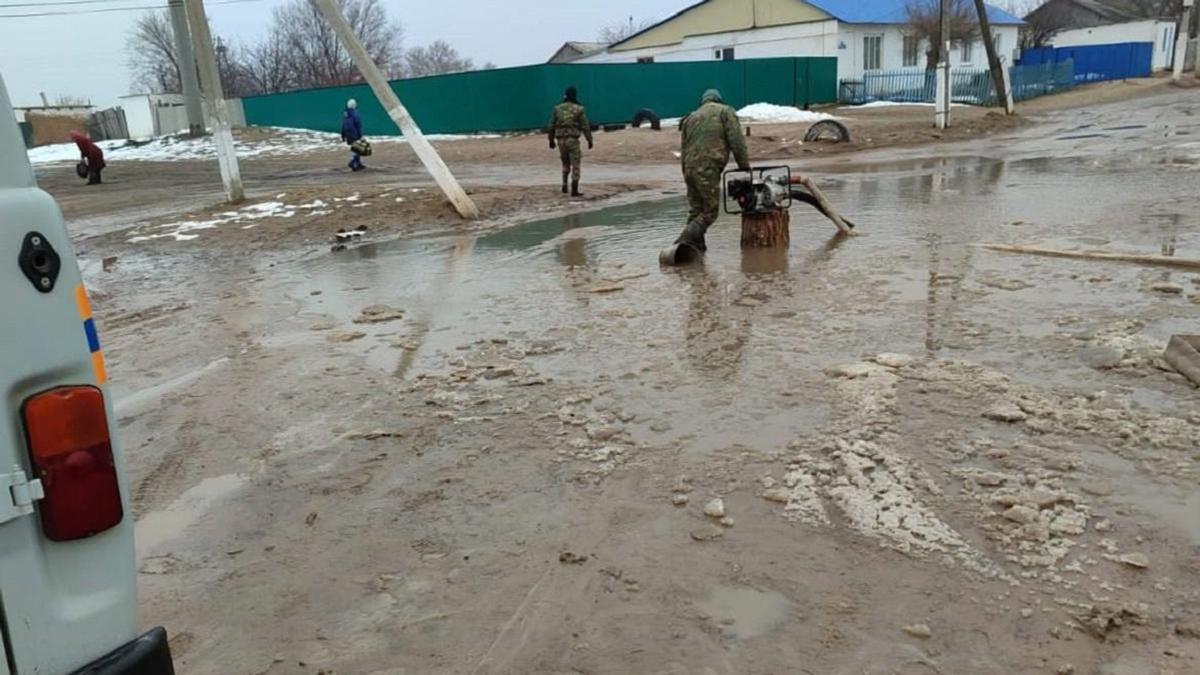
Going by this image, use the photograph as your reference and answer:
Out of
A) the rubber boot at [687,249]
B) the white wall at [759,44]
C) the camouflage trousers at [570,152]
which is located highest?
the white wall at [759,44]

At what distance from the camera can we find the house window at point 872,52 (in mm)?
41344

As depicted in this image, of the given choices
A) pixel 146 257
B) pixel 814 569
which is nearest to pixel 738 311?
pixel 814 569

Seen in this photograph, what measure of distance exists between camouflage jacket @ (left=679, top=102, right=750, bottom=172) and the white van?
7.73 m

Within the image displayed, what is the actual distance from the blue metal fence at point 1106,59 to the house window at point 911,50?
32.3 ft

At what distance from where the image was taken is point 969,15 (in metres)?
45.2

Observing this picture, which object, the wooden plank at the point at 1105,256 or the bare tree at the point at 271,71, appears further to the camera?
the bare tree at the point at 271,71

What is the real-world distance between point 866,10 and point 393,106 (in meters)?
35.4

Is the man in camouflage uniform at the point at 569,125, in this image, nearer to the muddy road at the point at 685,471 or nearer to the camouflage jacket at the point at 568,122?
the camouflage jacket at the point at 568,122

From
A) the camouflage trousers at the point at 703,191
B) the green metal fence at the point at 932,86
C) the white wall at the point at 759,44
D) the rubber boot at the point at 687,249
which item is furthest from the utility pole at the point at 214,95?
the green metal fence at the point at 932,86

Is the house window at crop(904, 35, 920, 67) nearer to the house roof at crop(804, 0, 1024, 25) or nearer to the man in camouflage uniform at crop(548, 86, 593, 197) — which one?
the house roof at crop(804, 0, 1024, 25)

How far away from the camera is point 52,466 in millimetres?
1640

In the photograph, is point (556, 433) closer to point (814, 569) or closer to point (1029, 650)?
point (814, 569)

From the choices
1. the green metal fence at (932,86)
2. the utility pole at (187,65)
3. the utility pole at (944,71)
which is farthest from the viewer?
the green metal fence at (932,86)

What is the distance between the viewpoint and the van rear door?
157 centimetres
